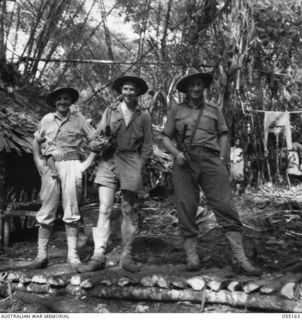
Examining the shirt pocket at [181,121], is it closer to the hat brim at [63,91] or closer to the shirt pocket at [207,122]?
the shirt pocket at [207,122]

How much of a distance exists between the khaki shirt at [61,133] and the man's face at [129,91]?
0.53 meters

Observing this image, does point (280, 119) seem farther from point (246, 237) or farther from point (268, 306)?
point (268, 306)

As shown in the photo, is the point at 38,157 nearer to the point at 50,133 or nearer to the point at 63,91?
the point at 50,133

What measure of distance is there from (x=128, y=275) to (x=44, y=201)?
3.77ft

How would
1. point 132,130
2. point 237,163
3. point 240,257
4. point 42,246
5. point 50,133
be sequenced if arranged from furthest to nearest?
point 237,163 → point 50,133 → point 42,246 → point 132,130 → point 240,257

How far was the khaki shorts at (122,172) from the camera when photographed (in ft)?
13.6

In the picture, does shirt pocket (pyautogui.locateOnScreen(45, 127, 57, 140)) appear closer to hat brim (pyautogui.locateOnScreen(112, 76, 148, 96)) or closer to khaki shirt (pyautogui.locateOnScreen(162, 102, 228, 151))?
hat brim (pyautogui.locateOnScreen(112, 76, 148, 96))

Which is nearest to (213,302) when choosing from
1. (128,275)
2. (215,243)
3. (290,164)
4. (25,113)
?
(128,275)

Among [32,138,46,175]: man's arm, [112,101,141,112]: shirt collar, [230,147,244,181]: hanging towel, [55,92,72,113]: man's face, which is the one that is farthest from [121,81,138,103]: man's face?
[230,147,244,181]: hanging towel

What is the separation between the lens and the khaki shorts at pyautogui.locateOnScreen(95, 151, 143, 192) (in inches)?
163

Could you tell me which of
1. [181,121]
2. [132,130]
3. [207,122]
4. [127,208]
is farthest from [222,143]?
[127,208]

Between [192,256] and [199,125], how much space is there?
1.19m

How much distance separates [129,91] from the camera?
4207 millimetres

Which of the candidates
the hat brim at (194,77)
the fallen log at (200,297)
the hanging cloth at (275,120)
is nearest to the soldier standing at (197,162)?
the hat brim at (194,77)
